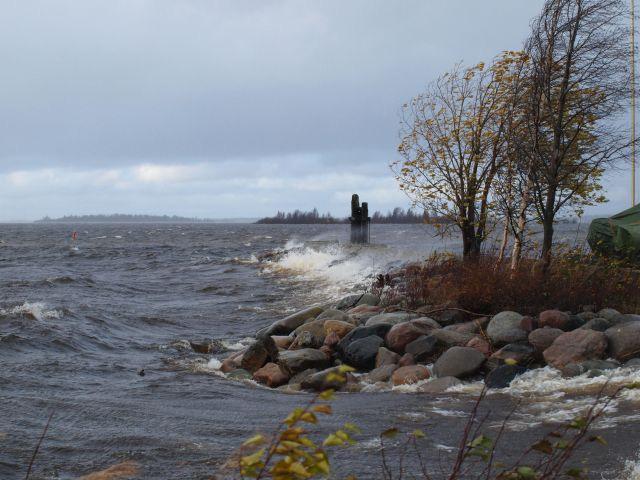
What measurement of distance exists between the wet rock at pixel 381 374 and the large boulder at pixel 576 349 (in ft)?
6.95

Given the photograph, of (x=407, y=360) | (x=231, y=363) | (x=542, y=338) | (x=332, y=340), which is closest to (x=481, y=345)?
(x=542, y=338)

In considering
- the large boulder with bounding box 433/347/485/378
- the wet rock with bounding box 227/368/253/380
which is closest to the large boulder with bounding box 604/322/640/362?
the large boulder with bounding box 433/347/485/378

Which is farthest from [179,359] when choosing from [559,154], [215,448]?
[559,154]

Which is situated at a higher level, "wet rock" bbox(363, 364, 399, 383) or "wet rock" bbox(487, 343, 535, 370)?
"wet rock" bbox(487, 343, 535, 370)

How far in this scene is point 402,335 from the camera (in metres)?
10.4

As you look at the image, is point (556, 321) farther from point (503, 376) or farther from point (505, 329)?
point (503, 376)

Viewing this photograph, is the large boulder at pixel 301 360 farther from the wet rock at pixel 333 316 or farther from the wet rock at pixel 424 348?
the wet rock at pixel 333 316

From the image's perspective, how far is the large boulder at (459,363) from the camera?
9.02m

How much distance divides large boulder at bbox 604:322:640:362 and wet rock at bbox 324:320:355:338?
13.8 ft

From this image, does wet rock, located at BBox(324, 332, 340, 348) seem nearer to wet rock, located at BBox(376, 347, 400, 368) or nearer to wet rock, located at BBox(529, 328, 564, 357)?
wet rock, located at BBox(376, 347, 400, 368)

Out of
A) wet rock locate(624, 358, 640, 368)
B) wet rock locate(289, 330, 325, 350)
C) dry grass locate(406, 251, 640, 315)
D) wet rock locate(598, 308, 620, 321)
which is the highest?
dry grass locate(406, 251, 640, 315)

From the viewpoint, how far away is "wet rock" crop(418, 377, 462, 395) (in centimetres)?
859

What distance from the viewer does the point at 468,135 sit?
14.9 metres

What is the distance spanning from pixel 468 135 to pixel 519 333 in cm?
635
